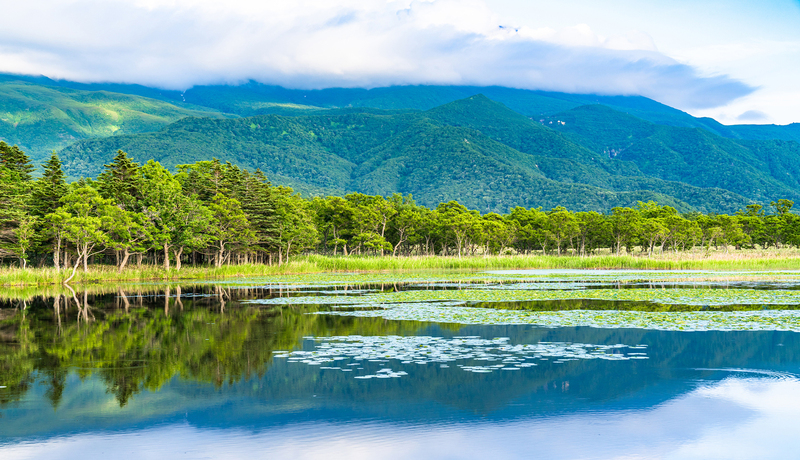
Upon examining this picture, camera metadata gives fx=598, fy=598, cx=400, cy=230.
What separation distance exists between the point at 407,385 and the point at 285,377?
2.93 meters

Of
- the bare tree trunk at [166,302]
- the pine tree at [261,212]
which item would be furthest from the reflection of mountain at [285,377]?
the pine tree at [261,212]

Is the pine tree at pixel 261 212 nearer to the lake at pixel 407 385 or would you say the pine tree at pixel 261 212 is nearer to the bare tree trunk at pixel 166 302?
the bare tree trunk at pixel 166 302

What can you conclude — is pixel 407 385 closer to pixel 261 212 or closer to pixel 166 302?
pixel 166 302

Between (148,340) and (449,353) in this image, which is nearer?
(449,353)

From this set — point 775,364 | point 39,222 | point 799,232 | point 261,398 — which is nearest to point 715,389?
point 775,364

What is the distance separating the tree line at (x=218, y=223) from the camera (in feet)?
164

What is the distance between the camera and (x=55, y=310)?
27.9 m

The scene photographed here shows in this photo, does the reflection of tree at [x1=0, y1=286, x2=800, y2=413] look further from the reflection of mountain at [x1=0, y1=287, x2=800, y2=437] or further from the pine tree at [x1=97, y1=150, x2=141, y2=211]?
the pine tree at [x1=97, y1=150, x2=141, y2=211]

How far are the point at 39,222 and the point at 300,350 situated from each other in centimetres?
4147

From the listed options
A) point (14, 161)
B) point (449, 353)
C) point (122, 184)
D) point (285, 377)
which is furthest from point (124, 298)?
point (14, 161)

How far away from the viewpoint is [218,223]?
6081 cm

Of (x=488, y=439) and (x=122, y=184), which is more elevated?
(x=122, y=184)

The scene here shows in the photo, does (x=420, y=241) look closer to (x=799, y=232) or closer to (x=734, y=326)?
(x=799, y=232)

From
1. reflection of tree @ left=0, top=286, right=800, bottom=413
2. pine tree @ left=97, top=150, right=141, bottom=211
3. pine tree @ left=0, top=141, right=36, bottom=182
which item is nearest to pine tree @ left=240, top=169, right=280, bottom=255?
pine tree @ left=97, top=150, right=141, bottom=211
